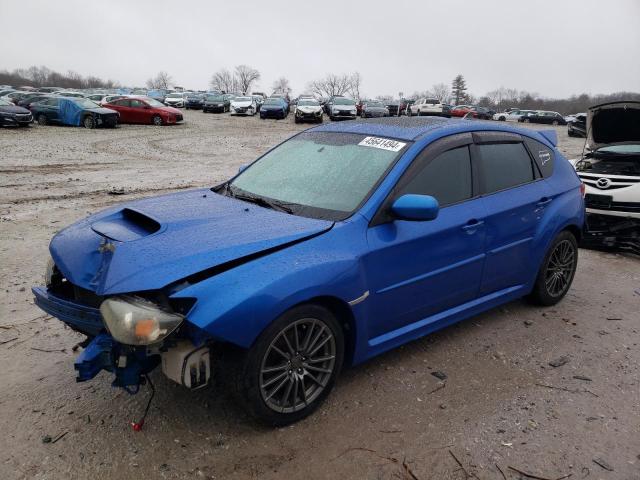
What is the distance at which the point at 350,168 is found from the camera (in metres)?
3.60

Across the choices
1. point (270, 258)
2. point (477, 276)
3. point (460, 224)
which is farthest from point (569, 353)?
point (270, 258)

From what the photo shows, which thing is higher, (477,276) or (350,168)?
(350,168)

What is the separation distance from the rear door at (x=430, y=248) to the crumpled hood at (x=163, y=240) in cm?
45

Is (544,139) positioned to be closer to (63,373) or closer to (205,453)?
(205,453)

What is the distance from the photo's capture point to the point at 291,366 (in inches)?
115

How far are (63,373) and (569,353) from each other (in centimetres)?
369

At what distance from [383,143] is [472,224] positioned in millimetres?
863

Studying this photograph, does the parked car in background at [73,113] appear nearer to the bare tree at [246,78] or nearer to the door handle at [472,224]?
the door handle at [472,224]

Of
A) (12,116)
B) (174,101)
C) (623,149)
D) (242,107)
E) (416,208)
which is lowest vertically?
(12,116)

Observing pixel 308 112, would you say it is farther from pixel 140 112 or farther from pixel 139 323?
pixel 139 323

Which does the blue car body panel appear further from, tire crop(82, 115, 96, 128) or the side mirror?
tire crop(82, 115, 96, 128)

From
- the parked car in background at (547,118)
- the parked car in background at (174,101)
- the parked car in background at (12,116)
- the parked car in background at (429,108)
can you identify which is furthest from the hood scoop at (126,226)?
the parked car in background at (547,118)

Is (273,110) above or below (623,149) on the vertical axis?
below

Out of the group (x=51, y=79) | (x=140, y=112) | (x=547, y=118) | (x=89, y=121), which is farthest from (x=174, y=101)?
(x=51, y=79)
